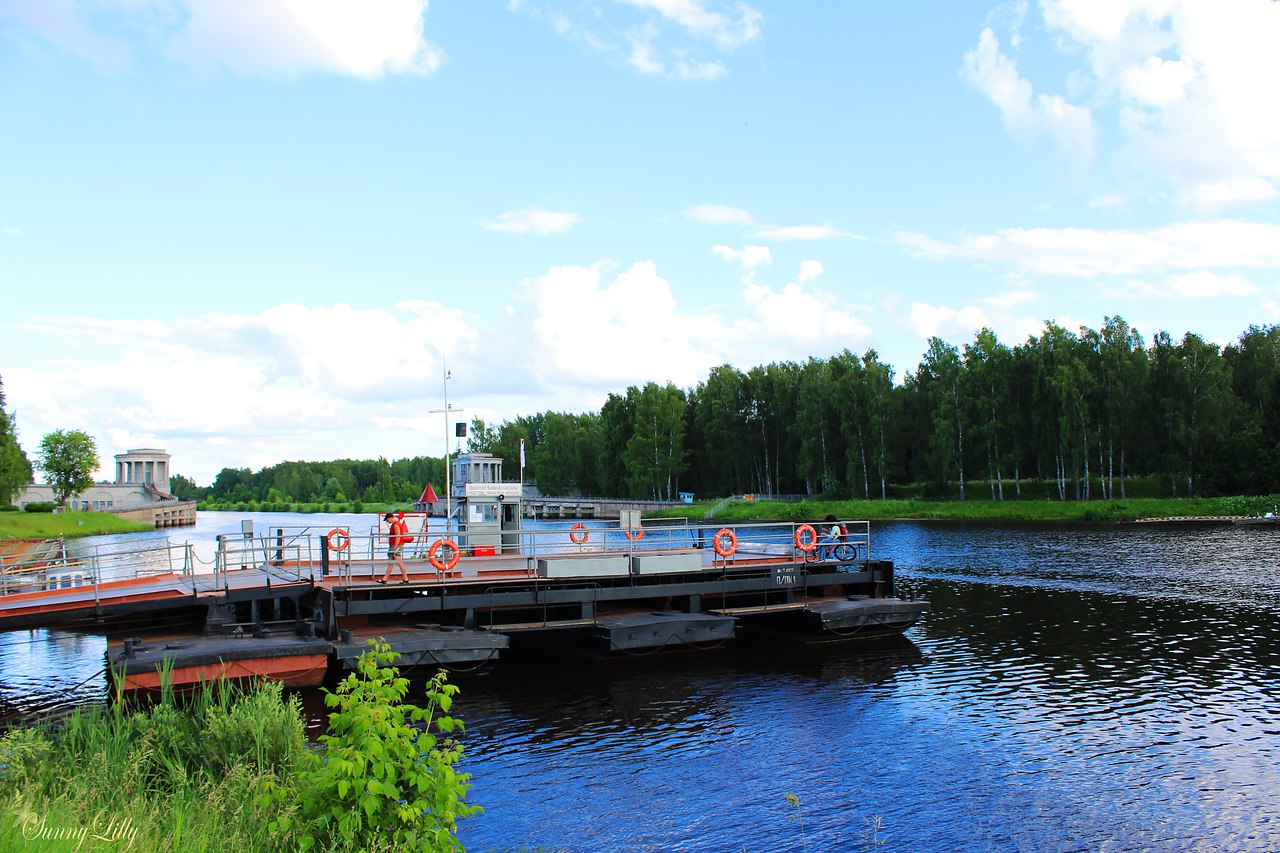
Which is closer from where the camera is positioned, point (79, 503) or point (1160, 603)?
point (1160, 603)

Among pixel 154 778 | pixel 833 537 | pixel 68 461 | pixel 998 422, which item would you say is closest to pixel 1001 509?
pixel 998 422

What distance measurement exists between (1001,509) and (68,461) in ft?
368

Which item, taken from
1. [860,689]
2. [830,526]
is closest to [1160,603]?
[830,526]

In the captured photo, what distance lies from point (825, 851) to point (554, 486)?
463 feet

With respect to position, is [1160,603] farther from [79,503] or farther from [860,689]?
[79,503]

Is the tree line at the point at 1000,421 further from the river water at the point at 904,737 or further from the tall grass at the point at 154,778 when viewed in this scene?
the tall grass at the point at 154,778

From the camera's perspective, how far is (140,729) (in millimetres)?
13133

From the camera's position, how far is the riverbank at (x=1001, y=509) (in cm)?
6944

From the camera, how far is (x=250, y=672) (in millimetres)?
18703

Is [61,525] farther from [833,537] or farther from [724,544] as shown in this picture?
[833,537]

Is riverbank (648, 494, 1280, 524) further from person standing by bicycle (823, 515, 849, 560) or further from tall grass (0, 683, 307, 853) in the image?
tall grass (0, 683, 307, 853)

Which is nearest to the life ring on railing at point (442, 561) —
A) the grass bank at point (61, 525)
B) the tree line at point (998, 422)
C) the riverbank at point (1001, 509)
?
the tree line at point (998, 422)

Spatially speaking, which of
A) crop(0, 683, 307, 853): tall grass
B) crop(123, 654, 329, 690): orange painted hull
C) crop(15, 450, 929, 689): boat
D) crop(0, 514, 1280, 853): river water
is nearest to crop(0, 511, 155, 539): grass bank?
crop(15, 450, 929, 689): boat

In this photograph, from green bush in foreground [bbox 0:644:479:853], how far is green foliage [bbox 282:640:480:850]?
0.5 inches
